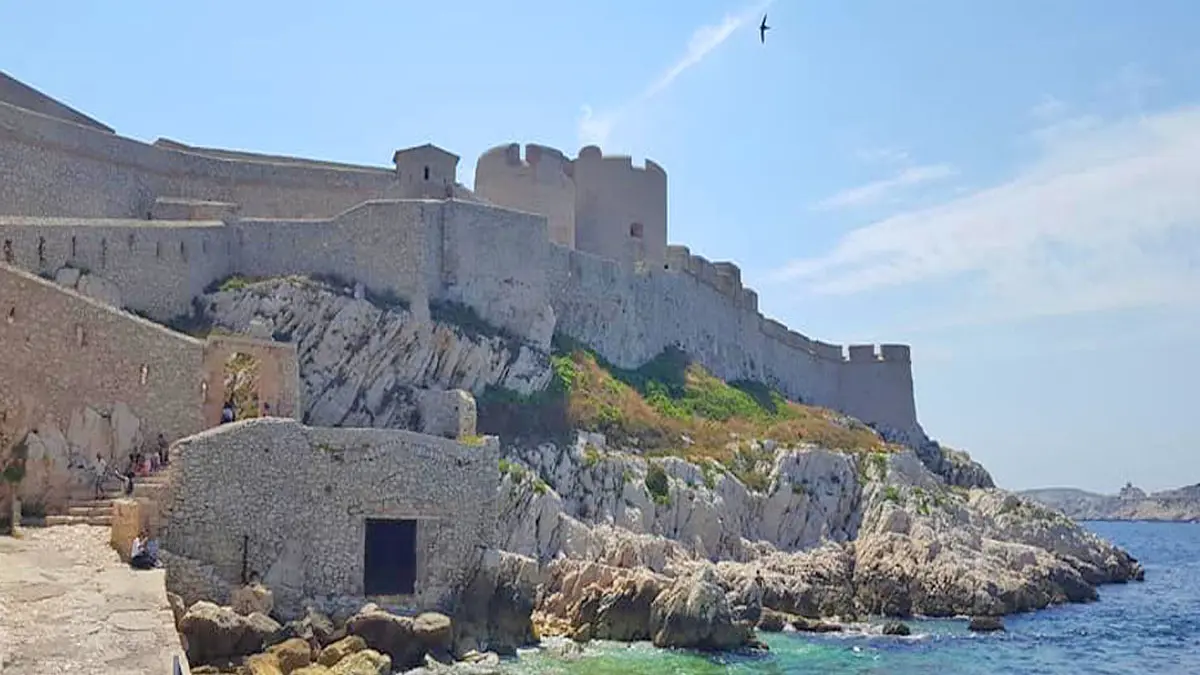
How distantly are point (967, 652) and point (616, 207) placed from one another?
21.0 m

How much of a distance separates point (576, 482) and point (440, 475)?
692 cm

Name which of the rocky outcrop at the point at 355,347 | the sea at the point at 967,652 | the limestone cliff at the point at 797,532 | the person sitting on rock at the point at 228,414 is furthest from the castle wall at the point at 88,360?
the limestone cliff at the point at 797,532

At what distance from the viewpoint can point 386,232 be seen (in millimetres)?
31031

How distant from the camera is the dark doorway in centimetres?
2449

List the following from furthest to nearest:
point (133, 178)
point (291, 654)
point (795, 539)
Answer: point (795, 539) → point (133, 178) → point (291, 654)

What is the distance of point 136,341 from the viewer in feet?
70.6

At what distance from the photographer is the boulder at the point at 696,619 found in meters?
24.8

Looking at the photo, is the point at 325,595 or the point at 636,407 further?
the point at 636,407

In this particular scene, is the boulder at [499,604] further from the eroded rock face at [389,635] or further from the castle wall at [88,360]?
the castle wall at [88,360]

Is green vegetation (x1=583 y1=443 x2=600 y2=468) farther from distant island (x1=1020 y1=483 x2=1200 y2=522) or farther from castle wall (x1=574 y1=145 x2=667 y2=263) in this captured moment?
distant island (x1=1020 y1=483 x2=1200 y2=522)

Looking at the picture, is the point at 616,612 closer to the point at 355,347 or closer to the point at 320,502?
the point at 320,502

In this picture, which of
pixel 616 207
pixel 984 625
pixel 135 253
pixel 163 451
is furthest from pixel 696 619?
pixel 616 207

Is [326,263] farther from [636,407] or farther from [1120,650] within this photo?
[1120,650]

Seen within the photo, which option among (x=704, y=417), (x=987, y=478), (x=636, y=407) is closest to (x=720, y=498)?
(x=636, y=407)
